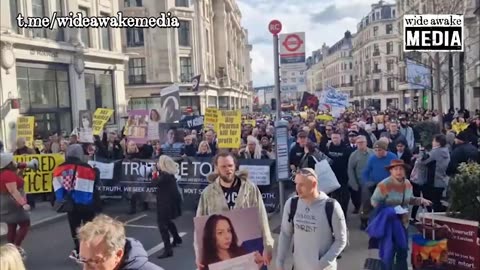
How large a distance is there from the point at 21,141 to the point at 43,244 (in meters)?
3.81

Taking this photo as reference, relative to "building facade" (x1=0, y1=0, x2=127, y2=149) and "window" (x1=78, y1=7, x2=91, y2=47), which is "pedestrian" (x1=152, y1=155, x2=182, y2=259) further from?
"window" (x1=78, y1=7, x2=91, y2=47)

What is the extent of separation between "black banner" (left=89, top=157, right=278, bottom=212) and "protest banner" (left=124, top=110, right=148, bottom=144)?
215cm

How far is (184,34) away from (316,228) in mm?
51148

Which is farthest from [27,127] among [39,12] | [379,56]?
[379,56]

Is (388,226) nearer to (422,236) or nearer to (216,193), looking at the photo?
(422,236)

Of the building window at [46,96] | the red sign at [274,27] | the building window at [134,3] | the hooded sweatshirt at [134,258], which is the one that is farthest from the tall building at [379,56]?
the hooded sweatshirt at [134,258]

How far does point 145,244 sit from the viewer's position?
347 inches

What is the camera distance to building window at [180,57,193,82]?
53.1 metres

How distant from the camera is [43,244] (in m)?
9.06

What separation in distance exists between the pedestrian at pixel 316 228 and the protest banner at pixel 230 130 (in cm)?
719

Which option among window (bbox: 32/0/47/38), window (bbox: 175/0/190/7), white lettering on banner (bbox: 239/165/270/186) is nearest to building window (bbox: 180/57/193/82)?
window (bbox: 175/0/190/7)

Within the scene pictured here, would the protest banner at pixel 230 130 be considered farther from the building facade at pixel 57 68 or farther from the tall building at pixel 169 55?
the tall building at pixel 169 55

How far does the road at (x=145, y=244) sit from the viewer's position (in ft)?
25.0

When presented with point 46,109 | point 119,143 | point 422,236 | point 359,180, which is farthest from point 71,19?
point 422,236
